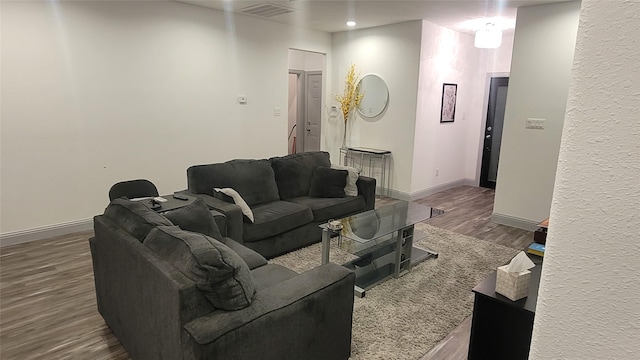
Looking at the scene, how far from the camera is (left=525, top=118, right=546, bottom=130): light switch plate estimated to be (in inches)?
180

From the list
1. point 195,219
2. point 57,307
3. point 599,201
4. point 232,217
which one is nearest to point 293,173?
point 232,217

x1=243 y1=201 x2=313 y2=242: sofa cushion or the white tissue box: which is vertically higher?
the white tissue box

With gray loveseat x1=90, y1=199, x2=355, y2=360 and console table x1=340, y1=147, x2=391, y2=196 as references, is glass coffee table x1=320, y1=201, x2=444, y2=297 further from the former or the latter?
console table x1=340, y1=147, x2=391, y2=196

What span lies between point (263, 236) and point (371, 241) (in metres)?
1.04

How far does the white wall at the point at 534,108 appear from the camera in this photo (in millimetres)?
4312

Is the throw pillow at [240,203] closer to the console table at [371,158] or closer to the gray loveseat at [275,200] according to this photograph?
the gray loveseat at [275,200]

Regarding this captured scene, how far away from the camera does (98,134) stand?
432 cm

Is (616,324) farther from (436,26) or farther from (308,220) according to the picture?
(436,26)

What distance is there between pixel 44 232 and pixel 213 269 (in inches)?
138

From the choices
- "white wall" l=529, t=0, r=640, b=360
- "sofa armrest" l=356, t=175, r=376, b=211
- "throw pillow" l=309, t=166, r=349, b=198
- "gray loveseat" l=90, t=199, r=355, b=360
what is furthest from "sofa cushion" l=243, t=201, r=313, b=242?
"white wall" l=529, t=0, r=640, b=360

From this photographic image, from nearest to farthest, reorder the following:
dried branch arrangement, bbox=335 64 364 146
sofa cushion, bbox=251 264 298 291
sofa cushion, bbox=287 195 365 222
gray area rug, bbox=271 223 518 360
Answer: sofa cushion, bbox=251 264 298 291, gray area rug, bbox=271 223 518 360, sofa cushion, bbox=287 195 365 222, dried branch arrangement, bbox=335 64 364 146

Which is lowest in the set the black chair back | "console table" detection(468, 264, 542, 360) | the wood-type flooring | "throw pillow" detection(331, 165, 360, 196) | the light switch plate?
the wood-type flooring

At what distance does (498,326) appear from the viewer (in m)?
2.04

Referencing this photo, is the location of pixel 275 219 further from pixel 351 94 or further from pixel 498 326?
pixel 351 94
